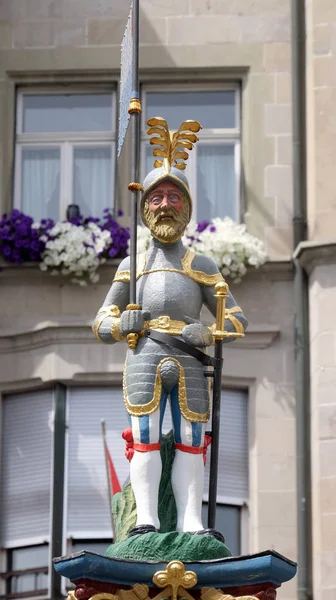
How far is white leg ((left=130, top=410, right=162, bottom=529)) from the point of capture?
43.2ft

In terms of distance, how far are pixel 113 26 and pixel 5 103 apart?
129cm

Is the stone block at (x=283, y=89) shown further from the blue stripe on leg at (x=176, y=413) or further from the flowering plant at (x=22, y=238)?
the blue stripe on leg at (x=176, y=413)

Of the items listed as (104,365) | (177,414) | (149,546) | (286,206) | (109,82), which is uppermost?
(109,82)

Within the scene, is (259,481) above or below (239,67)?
below

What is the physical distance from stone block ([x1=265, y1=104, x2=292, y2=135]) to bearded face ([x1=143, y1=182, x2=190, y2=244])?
6774mm

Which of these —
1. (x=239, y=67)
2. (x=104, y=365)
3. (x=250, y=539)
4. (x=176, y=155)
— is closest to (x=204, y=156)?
(x=239, y=67)

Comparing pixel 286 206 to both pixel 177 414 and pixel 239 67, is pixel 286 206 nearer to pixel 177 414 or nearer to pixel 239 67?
pixel 239 67

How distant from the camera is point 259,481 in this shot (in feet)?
63.2

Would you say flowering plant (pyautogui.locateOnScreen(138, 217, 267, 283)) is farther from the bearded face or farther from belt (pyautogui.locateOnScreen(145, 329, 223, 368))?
belt (pyautogui.locateOnScreen(145, 329, 223, 368))

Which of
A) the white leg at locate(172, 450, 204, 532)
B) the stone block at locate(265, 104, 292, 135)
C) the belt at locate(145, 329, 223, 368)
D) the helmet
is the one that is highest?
the stone block at locate(265, 104, 292, 135)

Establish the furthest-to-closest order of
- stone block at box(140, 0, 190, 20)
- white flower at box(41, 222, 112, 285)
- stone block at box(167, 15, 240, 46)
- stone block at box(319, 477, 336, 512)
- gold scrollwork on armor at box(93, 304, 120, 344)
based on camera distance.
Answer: stone block at box(140, 0, 190, 20), stone block at box(167, 15, 240, 46), white flower at box(41, 222, 112, 285), stone block at box(319, 477, 336, 512), gold scrollwork on armor at box(93, 304, 120, 344)

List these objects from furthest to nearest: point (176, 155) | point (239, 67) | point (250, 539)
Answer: point (239, 67) < point (250, 539) < point (176, 155)

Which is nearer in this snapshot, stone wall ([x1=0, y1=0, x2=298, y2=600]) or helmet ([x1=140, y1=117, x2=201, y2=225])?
helmet ([x1=140, y1=117, x2=201, y2=225])

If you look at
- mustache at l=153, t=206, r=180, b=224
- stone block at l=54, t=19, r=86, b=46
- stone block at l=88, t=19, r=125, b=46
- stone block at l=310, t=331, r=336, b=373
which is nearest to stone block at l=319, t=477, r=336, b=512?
stone block at l=310, t=331, r=336, b=373
